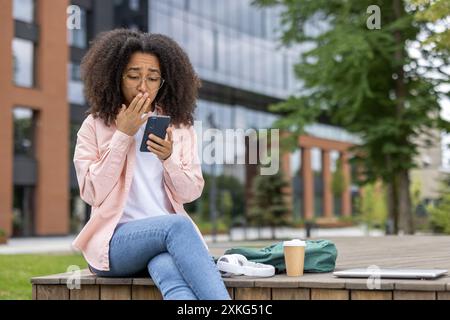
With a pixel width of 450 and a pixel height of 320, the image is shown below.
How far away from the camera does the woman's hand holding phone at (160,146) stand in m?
3.54

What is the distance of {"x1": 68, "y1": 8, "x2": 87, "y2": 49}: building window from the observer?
1222 inches

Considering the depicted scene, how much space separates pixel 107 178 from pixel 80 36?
95.8ft

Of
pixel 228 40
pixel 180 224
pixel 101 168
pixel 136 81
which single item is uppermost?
pixel 228 40

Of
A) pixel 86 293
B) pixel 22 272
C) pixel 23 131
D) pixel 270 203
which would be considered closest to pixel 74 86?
pixel 23 131

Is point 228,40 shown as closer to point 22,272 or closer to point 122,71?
point 22,272

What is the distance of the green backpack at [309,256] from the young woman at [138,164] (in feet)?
1.99

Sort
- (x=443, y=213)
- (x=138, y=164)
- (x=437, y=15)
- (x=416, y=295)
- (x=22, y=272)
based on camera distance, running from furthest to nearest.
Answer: (x=443, y=213) < (x=437, y=15) < (x=22, y=272) < (x=138, y=164) < (x=416, y=295)

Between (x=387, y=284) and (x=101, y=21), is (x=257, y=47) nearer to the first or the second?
(x=101, y=21)

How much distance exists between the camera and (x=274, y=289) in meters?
3.55

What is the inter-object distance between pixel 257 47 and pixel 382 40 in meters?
25.0

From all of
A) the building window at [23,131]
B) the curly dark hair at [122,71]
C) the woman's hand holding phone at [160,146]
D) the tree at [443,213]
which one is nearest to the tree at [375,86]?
the tree at [443,213]

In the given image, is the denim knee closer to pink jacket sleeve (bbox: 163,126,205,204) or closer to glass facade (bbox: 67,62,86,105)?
pink jacket sleeve (bbox: 163,126,205,204)

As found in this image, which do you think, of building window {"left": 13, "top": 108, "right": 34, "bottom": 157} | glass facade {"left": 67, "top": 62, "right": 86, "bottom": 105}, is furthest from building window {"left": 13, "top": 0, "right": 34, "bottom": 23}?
building window {"left": 13, "top": 108, "right": 34, "bottom": 157}

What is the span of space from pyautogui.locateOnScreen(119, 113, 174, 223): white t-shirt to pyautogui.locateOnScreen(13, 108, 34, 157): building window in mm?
25613
